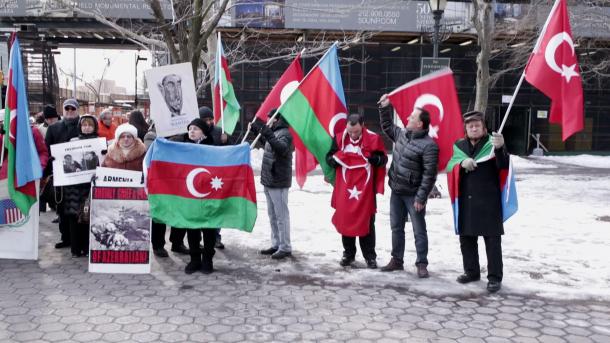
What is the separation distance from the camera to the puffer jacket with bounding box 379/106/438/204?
18.7 feet

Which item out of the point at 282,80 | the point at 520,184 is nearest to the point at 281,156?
the point at 282,80

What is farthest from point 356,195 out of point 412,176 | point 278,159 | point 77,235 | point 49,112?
point 49,112

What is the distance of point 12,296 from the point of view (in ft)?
17.1

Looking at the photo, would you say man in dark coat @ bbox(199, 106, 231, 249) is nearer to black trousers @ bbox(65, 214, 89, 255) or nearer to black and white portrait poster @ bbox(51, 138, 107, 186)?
black and white portrait poster @ bbox(51, 138, 107, 186)

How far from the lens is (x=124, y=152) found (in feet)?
20.2

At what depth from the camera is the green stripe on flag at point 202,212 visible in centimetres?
582

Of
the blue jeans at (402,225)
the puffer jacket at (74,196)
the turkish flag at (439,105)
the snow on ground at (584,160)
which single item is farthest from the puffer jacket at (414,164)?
the snow on ground at (584,160)

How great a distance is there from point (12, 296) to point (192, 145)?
222 cm

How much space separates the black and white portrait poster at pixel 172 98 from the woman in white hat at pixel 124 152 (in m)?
0.65

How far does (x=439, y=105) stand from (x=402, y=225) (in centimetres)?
137

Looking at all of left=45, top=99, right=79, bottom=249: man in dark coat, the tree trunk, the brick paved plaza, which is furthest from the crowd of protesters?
the tree trunk

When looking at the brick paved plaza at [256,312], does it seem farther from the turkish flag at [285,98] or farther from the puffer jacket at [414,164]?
the turkish flag at [285,98]

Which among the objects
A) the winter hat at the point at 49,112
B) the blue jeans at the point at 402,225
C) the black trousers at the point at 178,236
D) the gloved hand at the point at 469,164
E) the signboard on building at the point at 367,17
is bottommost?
the black trousers at the point at 178,236

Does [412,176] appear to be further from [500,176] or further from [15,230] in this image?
[15,230]
